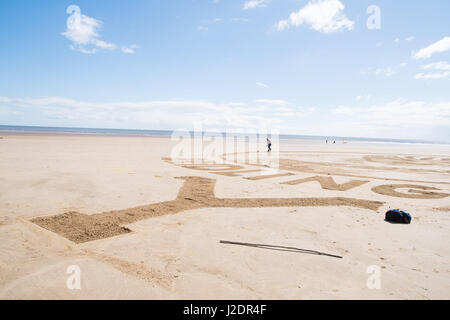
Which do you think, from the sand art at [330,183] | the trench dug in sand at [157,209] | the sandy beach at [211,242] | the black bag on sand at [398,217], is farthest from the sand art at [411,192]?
the black bag on sand at [398,217]

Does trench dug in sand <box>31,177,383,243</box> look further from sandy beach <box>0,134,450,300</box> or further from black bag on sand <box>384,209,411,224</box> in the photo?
black bag on sand <box>384,209,411,224</box>

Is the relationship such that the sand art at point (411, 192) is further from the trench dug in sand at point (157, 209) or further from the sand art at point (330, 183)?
the trench dug in sand at point (157, 209)

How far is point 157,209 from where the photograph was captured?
9.73 metres

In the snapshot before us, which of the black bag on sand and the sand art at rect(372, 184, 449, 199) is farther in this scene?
the sand art at rect(372, 184, 449, 199)

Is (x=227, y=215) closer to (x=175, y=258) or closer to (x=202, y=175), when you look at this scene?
(x=175, y=258)

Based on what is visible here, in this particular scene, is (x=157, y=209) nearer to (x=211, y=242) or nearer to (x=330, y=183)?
(x=211, y=242)

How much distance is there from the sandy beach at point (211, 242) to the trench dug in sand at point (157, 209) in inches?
1.8

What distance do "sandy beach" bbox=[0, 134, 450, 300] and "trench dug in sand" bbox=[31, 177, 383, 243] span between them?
45mm

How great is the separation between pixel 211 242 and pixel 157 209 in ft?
11.6

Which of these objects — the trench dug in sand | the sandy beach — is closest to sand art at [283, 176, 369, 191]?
the sandy beach

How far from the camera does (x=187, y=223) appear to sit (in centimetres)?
845

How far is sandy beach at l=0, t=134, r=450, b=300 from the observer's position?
Answer: 196 inches

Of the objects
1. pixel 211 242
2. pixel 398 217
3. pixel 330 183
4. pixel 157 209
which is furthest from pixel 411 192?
pixel 157 209
